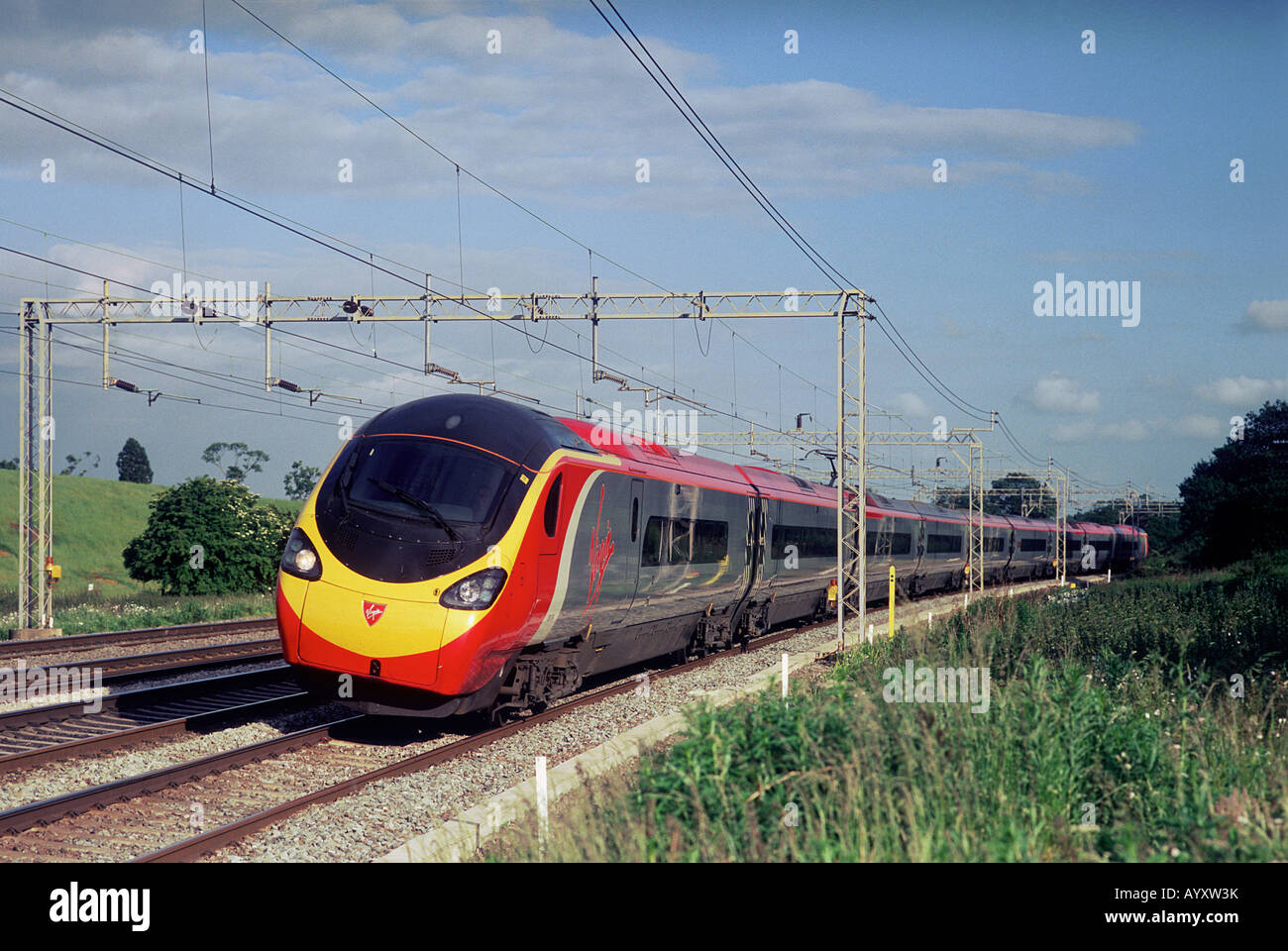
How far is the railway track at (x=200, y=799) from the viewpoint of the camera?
7.73 m

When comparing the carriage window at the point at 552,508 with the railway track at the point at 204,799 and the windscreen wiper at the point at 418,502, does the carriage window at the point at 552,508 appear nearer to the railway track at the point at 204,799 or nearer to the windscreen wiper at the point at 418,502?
the windscreen wiper at the point at 418,502

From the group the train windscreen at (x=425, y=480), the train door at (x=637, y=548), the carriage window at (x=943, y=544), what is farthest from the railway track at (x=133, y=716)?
the carriage window at (x=943, y=544)

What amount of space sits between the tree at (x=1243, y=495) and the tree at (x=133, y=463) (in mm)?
109216

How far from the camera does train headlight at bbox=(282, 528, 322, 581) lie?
10664mm

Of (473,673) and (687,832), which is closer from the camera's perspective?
(687,832)

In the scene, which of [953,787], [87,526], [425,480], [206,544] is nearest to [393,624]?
[425,480]

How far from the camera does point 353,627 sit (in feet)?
33.9

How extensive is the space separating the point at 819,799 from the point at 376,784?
4.99 m

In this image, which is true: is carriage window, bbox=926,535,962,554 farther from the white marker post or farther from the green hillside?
the green hillside

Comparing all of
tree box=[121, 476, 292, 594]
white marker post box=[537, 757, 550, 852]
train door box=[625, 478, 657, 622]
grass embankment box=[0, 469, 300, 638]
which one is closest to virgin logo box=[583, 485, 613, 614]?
train door box=[625, 478, 657, 622]

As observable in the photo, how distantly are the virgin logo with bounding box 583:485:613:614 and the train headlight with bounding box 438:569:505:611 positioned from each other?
2.43 metres

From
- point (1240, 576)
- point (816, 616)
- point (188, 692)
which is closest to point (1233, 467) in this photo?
point (1240, 576)

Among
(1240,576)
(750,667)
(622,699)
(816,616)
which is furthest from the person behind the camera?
(1240,576)
